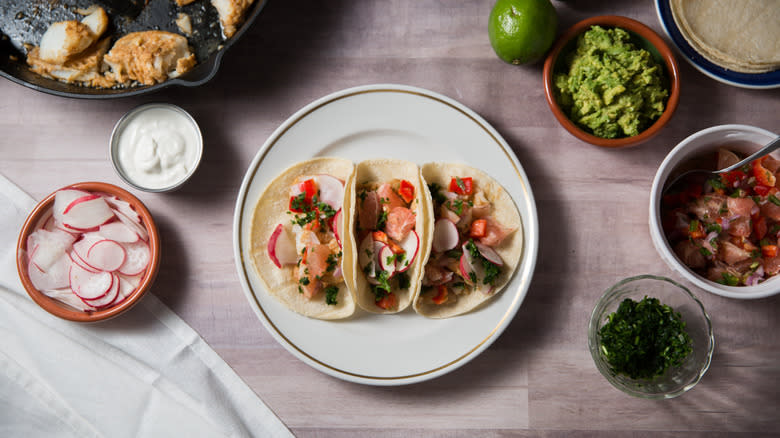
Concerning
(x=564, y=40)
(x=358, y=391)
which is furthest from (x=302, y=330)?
(x=564, y=40)

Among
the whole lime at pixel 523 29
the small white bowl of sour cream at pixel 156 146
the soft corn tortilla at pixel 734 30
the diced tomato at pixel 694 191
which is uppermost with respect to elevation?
the whole lime at pixel 523 29

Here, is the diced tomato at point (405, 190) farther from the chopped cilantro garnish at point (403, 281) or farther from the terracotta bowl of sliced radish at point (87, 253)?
the terracotta bowl of sliced radish at point (87, 253)

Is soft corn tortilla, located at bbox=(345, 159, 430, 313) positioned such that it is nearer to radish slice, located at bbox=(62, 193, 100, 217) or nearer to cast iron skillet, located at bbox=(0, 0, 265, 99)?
cast iron skillet, located at bbox=(0, 0, 265, 99)

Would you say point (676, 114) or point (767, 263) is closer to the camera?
point (767, 263)

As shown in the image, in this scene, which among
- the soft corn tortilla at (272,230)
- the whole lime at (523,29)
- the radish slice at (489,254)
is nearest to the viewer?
the whole lime at (523,29)

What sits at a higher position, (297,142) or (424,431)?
(297,142)

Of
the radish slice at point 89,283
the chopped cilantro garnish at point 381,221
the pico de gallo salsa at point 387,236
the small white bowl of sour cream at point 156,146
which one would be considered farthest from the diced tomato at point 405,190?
the radish slice at point 89,283

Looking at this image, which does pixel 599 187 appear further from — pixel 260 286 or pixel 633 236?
pixel 260 286
